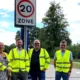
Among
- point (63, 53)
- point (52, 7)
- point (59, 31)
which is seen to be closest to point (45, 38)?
point (59, 31)

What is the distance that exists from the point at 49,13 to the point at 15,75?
274 ft

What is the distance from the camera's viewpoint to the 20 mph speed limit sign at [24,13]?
10211mm

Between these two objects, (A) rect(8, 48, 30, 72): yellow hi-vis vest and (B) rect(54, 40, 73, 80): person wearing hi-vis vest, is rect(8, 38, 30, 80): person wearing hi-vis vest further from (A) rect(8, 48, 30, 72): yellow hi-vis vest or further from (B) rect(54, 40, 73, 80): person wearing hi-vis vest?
(B) rect(54, 40, 73, 80): person wearing hi-vis vest

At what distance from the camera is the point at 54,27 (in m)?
90.4

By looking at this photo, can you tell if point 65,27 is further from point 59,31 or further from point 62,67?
point 62,67

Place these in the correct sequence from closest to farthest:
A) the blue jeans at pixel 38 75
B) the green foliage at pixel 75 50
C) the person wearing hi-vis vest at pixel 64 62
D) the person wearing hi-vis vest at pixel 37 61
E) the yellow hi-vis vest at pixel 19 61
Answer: the yellow hi-vis vest at pixel 19 61
the person wearing hi-vis vest at pixel 37 61
the blue jeans at pixel 38 75
the person wearing hi-vis vest at pixel 64 62
the green foliage at pixel 75 50

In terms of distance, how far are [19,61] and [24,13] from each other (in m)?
1.48

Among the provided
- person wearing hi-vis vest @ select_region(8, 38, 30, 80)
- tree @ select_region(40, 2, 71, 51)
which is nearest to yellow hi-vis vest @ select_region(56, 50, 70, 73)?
person wearing hi-vis vest @ select_region(8, 38, 30, 80)

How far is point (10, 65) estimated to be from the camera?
9.25m

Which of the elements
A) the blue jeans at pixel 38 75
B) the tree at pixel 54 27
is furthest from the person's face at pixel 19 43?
the tree at pixel 54 27

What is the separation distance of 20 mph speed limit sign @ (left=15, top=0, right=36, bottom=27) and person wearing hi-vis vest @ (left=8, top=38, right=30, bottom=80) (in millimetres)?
659

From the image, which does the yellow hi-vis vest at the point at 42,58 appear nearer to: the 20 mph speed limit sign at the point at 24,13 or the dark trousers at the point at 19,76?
the dark trousers at the point at 19,76

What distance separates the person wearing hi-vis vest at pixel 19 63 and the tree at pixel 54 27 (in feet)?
253

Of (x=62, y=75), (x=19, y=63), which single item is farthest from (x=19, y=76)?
(x=62, y=75)
